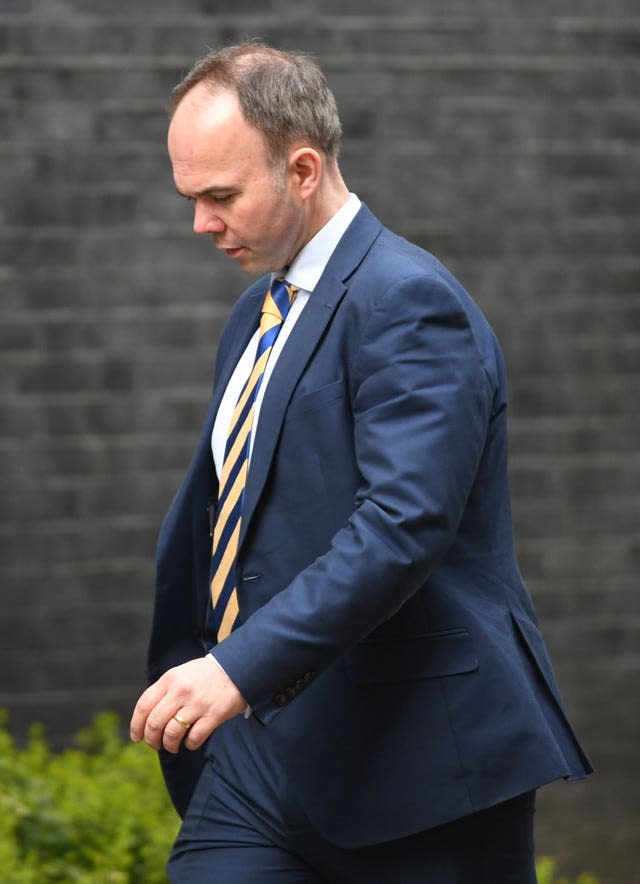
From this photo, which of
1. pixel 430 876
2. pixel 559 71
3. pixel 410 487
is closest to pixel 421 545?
pixel 410 487

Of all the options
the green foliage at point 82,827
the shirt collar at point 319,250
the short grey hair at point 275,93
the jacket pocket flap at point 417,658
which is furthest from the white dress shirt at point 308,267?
the green foliage at point 82,827

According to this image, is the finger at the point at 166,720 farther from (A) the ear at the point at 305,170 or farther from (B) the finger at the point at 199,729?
(A) the ear at the point at 305,170

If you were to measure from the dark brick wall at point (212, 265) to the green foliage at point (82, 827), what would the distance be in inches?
33.9

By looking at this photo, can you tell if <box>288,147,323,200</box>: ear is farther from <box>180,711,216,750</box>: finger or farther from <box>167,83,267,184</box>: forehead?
<box>180,711,216,750</box>: finger

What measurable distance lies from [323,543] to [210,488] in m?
0.45

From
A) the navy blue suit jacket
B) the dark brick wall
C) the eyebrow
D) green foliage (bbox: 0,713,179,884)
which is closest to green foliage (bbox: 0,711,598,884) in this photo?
green foliage (bbox: 0,713,179,884)

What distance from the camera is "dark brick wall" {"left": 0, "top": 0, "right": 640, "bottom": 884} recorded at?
4988mm

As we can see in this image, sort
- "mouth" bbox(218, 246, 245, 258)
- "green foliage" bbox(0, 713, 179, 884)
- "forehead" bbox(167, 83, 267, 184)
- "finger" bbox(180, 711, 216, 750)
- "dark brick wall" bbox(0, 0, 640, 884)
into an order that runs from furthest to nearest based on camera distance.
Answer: "dark brick wall" bbox(0, 0, 640, 884) → "green foliage" bbox(0, 713, 179, 884) → "mouth" bbox(218, 246, 245, 258) → "forehead" bbox(167, 83, 267, 184) → "finger" bbox(180, 711, 216, 750)

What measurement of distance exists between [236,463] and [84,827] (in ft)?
6.38

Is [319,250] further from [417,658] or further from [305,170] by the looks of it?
[417,658]

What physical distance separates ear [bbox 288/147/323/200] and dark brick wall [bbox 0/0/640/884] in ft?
9.00

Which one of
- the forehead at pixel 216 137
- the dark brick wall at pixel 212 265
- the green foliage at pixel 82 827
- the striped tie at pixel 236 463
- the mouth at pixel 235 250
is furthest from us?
the dark brick wall at pixel 212 265

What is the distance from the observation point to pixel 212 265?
201 inches

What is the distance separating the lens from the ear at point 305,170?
2.35 m
